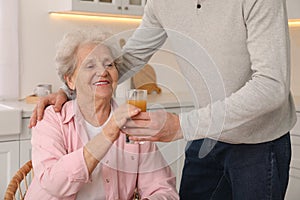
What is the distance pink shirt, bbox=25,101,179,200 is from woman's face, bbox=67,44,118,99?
2.8 inches

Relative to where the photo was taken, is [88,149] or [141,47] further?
[141,47]

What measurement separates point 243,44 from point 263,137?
0.93ft

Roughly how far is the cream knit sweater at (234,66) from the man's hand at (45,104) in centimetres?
23

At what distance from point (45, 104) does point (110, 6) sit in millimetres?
1646

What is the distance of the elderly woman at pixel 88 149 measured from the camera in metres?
1.37

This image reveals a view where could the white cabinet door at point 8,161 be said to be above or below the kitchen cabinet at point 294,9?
below

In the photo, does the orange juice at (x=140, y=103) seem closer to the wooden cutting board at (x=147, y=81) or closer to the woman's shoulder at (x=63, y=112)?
the wooden cutting board at (x=147, y=81)

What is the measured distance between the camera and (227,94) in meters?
1.43

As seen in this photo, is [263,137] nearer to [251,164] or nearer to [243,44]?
[251,164]

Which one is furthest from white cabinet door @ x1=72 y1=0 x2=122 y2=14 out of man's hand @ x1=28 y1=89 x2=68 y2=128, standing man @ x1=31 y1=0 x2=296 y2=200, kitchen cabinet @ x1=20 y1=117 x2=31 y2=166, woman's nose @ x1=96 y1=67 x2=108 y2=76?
woman's nose @ x1=96 y1=67 x2=108 y2=76

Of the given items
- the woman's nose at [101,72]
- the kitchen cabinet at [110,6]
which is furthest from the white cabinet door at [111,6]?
the woman's nose at [101,72]

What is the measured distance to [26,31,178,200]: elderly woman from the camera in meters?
1.37

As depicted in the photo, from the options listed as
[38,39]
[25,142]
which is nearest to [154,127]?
[25,142]

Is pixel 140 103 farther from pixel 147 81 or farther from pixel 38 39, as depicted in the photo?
pixel 38 39
